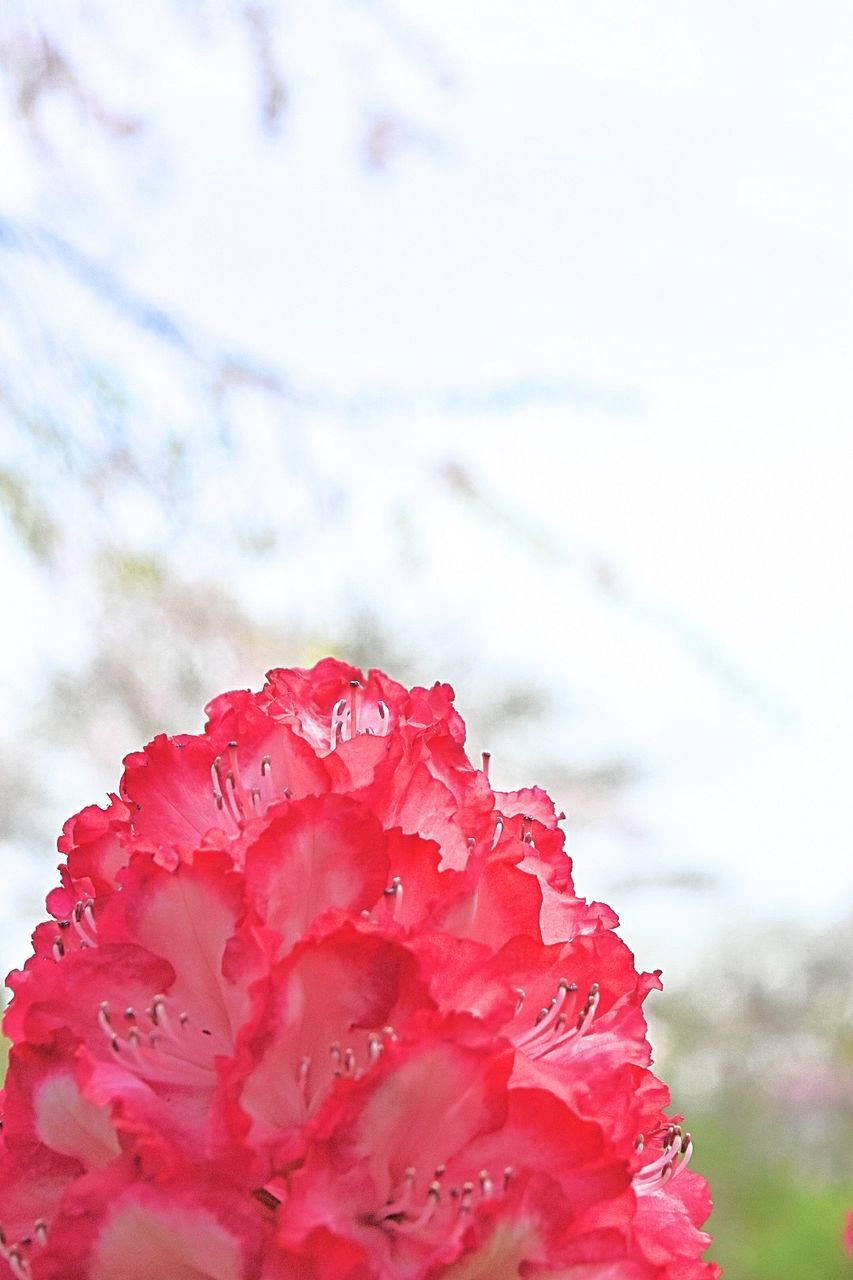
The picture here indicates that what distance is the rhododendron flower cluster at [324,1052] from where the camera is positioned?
20.7 inches

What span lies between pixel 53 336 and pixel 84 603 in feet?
2.95

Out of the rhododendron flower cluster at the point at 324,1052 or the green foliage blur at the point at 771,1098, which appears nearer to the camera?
the rhododendron flower cluster at the point at 324,1052

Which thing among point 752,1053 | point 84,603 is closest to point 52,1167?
point 84,603

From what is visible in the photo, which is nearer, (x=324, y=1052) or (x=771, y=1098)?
(x=324, y=1052)

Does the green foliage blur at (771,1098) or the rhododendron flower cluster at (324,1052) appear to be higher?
the green foliage blur at (771,1098)

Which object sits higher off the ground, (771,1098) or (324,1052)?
(771,1098)

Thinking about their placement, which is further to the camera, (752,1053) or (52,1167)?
(752,1053)

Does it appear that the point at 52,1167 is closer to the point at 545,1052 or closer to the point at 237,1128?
the point at 237,1128

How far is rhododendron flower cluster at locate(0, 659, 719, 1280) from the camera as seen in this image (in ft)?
1.72

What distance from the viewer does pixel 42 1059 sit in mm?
573

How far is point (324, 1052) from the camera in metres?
0.55

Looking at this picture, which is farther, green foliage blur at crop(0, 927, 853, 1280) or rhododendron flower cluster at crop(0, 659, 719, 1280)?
green foliage blur at crop(0, 927, 853, 1280)

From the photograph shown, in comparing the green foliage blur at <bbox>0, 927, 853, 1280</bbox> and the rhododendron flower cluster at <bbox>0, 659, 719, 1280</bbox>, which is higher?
the green foliage blur at <bbox>0, 927, 853, 1280</bbox>

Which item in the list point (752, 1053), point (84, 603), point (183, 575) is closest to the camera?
point (84, 603)
